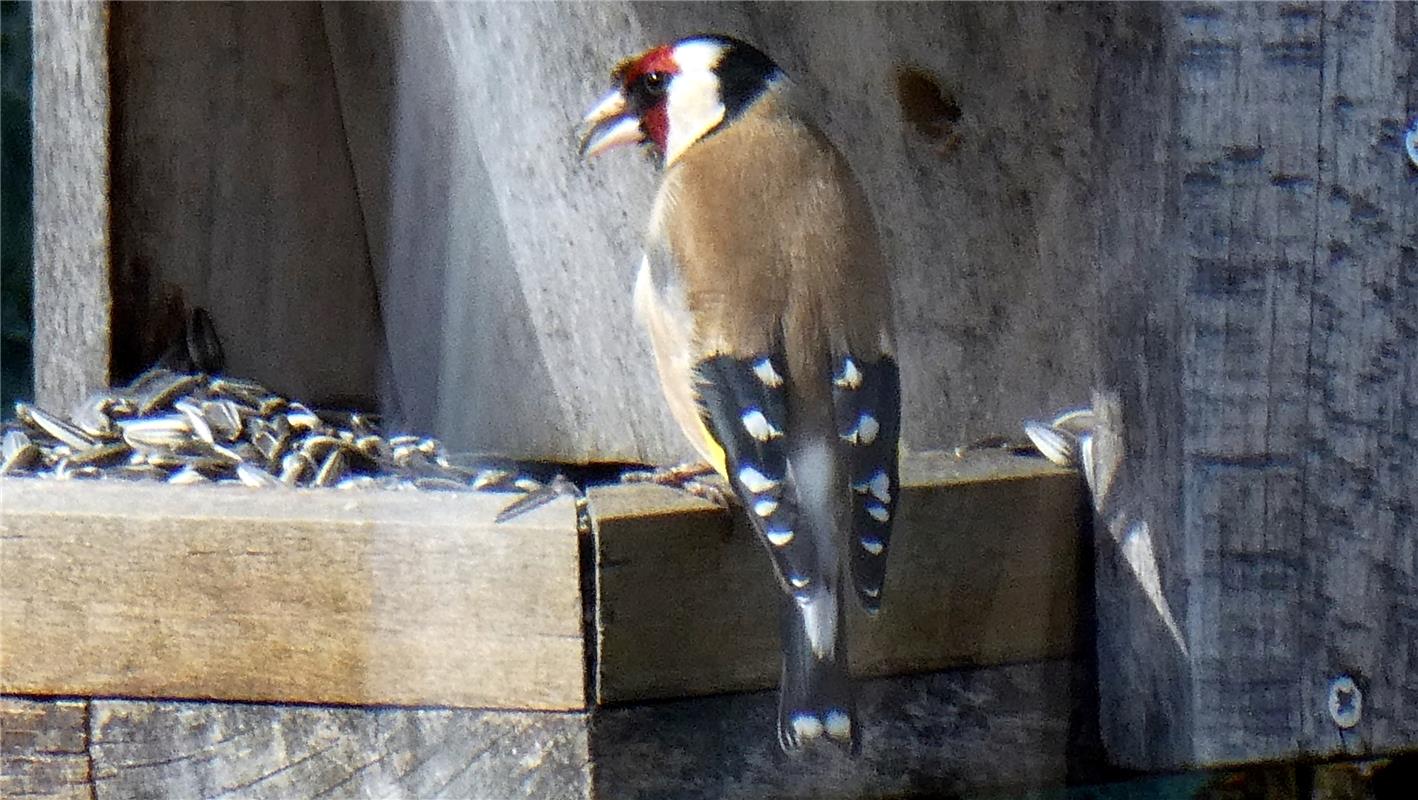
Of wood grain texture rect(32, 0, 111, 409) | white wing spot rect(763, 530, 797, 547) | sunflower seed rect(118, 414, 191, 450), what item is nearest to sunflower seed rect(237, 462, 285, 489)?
sunflower seed rect(118, 414, 191, 450)

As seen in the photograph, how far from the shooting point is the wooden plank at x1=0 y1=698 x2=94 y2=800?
1.37 m

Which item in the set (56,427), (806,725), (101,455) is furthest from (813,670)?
(56,427)

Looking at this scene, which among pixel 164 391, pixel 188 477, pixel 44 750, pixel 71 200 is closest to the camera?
pixel 44 750

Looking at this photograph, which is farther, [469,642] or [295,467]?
[295,467]

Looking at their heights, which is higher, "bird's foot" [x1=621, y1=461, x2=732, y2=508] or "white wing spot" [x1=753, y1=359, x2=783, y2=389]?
"white wing spot" [x1=753, y1=359, x2=783, y2=389]

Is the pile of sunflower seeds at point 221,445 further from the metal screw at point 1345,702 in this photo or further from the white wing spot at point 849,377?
the metal screw at point 1345,702

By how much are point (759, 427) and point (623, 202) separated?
1.66 feet

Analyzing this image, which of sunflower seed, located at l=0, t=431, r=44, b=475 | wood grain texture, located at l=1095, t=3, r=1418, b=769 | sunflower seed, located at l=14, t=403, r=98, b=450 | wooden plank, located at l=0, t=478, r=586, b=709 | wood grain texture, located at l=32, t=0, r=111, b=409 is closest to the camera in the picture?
wooden plank, located at l=0, t=478, r=586, b=709

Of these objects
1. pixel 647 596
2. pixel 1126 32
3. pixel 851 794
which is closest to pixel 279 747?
pixel 647 596

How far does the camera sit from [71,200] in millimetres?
2014

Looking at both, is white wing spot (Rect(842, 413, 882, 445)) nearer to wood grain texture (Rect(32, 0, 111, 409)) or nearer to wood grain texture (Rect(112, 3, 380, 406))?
wood grain texture (Rect(112, 3, 380, 406))

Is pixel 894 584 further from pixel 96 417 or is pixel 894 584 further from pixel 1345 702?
pixel 96 417

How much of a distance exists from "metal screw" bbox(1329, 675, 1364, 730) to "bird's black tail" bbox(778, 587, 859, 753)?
41cm

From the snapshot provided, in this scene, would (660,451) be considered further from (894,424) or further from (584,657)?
(584,657)
